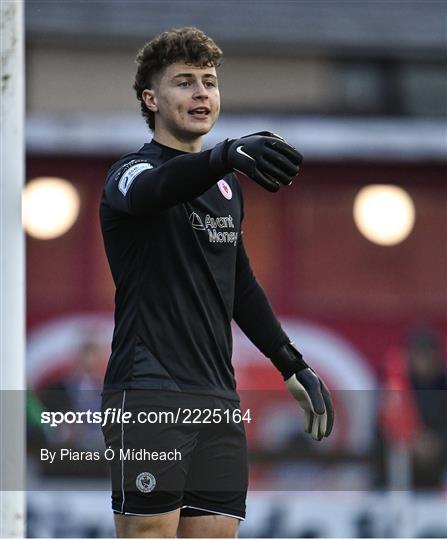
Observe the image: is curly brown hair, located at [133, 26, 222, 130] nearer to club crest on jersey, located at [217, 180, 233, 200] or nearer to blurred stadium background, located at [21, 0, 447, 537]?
club crest on jersey, located at [217, 180, 233, 200]

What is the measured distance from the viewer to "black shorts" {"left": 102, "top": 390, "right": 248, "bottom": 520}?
446 centimetres

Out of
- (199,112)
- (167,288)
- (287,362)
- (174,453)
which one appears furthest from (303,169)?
(174,453)

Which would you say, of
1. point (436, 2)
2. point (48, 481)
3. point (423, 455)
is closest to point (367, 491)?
point (423, 455)

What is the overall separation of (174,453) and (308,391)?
0.72m

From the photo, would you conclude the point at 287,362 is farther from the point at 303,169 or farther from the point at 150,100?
the point at 303,169

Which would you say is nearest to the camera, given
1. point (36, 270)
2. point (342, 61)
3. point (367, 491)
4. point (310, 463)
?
point (367, 491)

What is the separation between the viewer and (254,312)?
502cm

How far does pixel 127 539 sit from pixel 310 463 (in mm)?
7475

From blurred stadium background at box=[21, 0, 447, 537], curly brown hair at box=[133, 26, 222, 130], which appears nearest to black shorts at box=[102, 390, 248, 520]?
curly brown hair at box=[133, 26, 222, 130]

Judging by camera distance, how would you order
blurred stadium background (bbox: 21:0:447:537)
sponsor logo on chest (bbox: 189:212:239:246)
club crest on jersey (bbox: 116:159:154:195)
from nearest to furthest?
club crest on jersey (bbox: 116:159:154:195)
sponsor logo on chest (bbox: 189:212:239:246)
blurred stadium background (bbox: 21:0:447:537)

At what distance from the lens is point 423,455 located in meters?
11.2

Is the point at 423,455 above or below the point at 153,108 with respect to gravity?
below

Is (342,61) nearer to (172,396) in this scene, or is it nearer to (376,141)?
(376,141)

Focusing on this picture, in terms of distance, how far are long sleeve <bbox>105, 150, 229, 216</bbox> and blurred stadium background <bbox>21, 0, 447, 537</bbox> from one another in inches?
317
